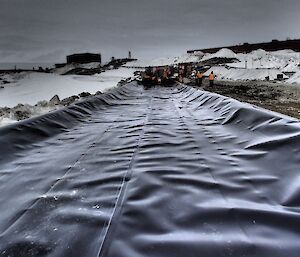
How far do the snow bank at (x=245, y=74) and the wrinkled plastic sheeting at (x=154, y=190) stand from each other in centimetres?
1913

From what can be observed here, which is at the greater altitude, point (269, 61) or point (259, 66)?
point (269, 61)

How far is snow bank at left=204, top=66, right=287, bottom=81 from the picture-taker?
68.6 feet

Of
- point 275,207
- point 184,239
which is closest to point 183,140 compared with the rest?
point 275,207

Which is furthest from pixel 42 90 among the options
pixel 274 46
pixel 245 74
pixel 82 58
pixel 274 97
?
pixel 274 46

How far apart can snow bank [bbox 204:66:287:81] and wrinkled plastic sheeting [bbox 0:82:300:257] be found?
19.1 metres

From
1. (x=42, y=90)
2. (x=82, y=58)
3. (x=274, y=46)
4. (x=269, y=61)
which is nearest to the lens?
(x=42, y=90)

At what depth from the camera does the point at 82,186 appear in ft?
7.23

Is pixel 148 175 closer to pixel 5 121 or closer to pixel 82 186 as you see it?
pixel 82 186

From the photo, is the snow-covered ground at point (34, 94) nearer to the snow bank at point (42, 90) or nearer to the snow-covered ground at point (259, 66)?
the snow bank at point (42, 90)

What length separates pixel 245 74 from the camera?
23.0 m

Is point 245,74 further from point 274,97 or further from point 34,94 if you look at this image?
point 34,94

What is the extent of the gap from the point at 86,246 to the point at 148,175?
3.10ft

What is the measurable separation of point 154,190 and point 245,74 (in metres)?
22.9

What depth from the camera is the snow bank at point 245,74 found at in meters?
20.9
